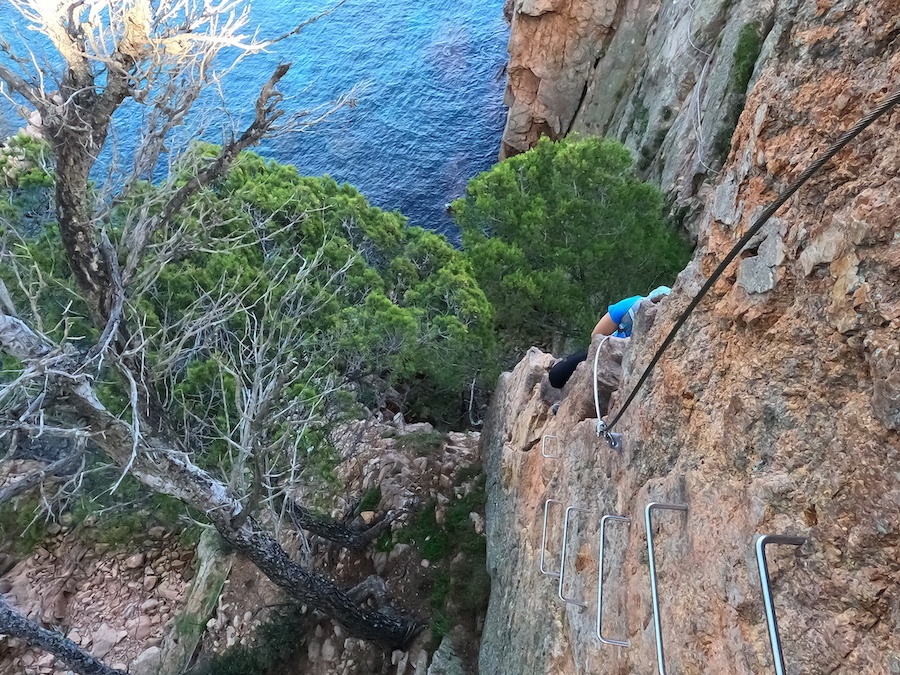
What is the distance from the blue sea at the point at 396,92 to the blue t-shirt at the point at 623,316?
58.6ft

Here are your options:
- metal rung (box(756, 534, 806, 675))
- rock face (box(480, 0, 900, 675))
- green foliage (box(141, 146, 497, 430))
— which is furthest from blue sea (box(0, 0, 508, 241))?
metal rung (box(756, 534, 806, 675))

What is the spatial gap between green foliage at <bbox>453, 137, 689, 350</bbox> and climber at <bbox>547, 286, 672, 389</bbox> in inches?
88.6

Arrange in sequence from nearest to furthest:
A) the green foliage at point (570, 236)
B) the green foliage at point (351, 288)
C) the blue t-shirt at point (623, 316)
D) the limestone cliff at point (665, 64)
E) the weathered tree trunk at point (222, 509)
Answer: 1. the limestone cliff at point (665, 64)
2. the weathered tree trunk at point (222, 509)
3. the blue t-shirt at point (623, 316)
4. the green foliage at point (570, 236)
5. the green foliage at point (351, 288)

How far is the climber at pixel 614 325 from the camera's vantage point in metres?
4.35

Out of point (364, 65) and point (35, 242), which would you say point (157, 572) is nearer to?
point (35, 242)

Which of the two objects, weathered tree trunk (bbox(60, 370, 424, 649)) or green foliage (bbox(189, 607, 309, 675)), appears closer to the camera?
weathered tree trunk (bbox(60, 370, 424, 649))

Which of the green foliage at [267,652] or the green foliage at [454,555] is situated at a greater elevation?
the green foliage at [454,555]

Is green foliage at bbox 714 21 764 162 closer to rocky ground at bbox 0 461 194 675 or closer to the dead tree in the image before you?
the dead tree

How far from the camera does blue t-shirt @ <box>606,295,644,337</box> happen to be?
4.62m

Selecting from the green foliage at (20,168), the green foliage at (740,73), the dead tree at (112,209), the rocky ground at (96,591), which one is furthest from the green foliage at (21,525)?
the green foliage at (740,73)

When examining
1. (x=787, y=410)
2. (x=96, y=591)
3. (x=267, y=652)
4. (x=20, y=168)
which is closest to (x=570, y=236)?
(x=787, y=410)

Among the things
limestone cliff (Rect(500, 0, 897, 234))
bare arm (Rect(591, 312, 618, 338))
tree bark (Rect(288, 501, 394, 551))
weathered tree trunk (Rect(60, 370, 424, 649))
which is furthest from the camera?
tree bark (Rect(288, 501, 394, 551))

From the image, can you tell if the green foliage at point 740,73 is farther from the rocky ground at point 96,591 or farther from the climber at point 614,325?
the rocky ground at point 96,591

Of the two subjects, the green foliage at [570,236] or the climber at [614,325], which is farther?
the green foliage at [570,236]
